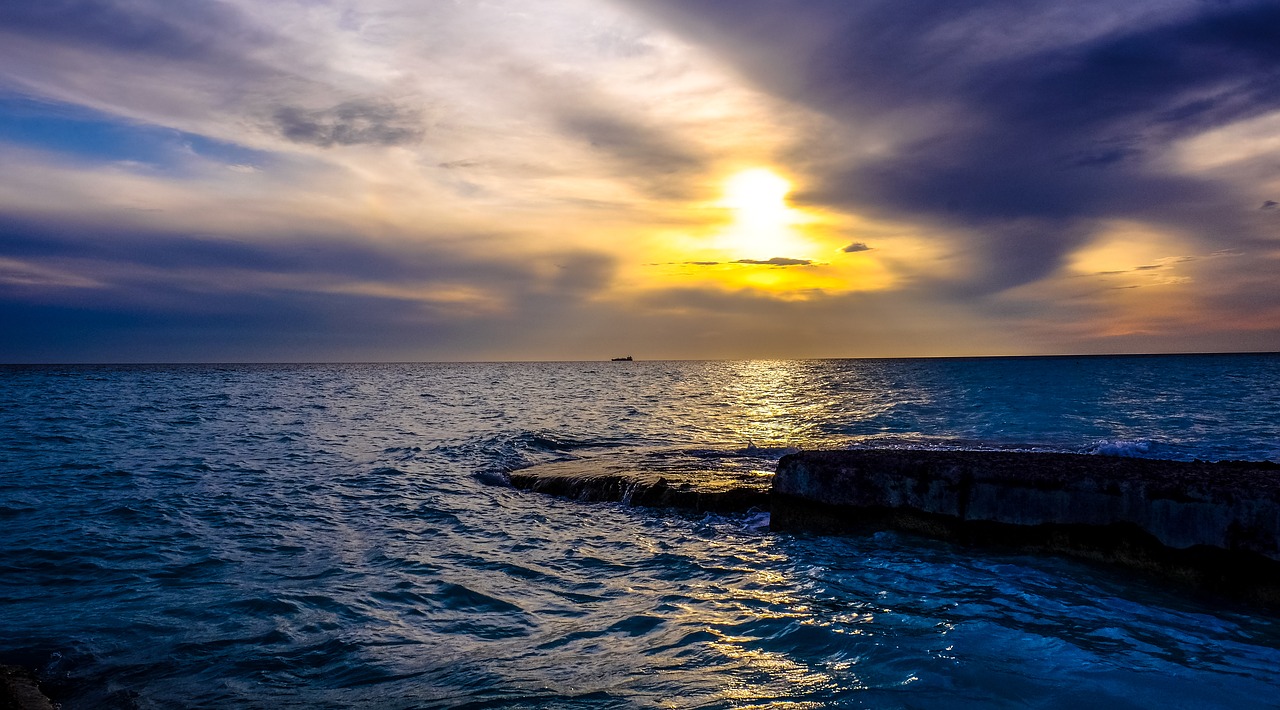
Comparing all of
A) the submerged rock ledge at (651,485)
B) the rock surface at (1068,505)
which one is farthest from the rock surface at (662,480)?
the rock surface at (1068,505)

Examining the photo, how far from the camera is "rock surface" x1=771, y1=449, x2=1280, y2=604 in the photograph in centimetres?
844

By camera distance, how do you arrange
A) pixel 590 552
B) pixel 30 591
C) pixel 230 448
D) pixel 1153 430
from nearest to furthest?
pixel 30 591 → pixel 590 552 → pixel 230 448 → pixel 1153 430

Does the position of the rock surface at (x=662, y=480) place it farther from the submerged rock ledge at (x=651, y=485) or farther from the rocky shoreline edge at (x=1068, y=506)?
the rocky shoreline edge at (x=1068, y=506)

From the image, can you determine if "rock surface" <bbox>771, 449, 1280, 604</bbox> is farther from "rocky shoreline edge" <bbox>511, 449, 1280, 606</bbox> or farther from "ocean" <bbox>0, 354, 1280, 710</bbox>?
"ocean" <bbox>0, 354, 1280, 710</bbox>

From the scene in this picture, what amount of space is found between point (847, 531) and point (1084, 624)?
474 centimetres

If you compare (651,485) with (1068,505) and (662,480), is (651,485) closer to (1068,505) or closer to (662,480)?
(662,480)

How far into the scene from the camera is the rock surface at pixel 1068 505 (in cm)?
844

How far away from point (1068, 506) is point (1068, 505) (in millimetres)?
15

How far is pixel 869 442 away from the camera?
26422mm

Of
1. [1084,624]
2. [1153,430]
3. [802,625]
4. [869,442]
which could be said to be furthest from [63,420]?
[1153,430]

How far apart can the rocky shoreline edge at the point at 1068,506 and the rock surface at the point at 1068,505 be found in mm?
14

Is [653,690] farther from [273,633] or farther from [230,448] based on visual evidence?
[230,448]

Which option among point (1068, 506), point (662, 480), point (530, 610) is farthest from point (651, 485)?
point (1068, 506)

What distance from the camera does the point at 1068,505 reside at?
32.3 ft
